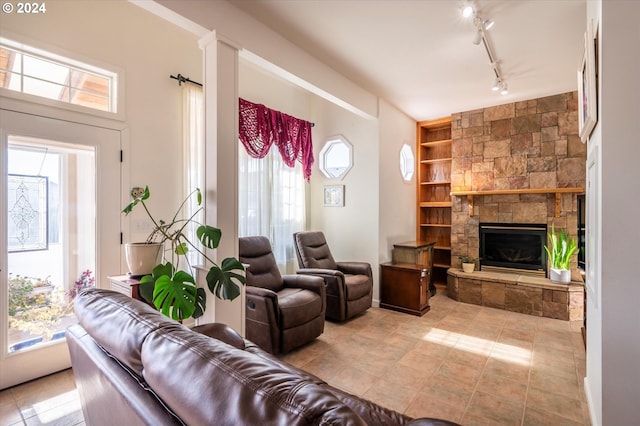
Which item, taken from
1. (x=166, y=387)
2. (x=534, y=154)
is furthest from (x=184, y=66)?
(x=534, y=154)

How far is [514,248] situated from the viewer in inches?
Result: 181

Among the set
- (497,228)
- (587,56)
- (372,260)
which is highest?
(587,56)

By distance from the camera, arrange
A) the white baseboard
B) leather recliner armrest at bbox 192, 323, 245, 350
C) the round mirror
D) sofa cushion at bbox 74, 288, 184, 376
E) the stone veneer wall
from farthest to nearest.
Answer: the round mirror
the stone veneer wall
the white baseboard
leather recliner armrest at bbox 192, 323, 245, 350
sofa cushion at bbox 74, 288, 184, 376

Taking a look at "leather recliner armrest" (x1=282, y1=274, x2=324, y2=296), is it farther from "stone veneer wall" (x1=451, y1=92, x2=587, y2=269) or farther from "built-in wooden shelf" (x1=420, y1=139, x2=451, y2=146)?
"built-in wooden shelf" (x1=420, y1=139, x2=451, y2=146)

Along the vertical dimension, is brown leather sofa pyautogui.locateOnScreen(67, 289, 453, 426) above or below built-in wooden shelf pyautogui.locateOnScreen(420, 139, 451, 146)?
below

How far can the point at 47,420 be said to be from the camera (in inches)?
75.5

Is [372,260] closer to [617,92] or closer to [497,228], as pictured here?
[497,228]

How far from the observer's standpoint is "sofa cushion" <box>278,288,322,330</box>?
2.78m

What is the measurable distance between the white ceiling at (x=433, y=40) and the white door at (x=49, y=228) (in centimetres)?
178

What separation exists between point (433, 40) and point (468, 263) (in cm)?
320

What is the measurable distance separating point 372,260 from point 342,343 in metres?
1.54

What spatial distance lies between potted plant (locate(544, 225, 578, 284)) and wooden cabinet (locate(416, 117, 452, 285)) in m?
1.61

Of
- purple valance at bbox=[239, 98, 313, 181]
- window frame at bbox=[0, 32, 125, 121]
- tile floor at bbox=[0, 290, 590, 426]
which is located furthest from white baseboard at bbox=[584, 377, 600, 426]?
window frame at bbox=[0, 32, 125, 121]

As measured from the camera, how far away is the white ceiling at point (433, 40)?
2389 millimetres
